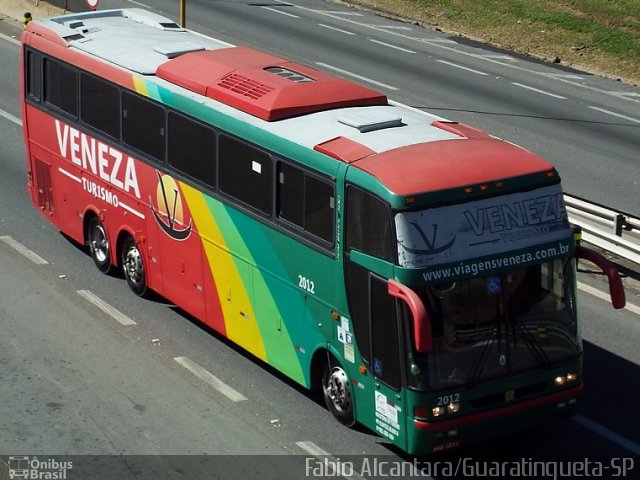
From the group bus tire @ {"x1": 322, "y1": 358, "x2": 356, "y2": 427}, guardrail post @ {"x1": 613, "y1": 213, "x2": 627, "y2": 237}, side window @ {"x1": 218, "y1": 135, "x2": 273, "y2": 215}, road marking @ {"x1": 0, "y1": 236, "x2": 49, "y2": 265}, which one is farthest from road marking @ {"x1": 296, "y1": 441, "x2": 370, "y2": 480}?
guardrail post @ {"x1": 613, "y1": 213, "x2": 627, "y2": 237}

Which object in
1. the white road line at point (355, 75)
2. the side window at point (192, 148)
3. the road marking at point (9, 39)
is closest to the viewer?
the side window at point (192, 148)

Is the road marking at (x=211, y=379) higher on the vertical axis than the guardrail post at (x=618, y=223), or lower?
lower

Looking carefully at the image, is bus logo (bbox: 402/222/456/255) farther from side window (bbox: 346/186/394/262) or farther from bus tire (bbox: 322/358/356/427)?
bus tire (bbox: 322/358/356/427)

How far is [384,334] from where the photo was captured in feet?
34.6

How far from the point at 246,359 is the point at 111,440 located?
235 cm

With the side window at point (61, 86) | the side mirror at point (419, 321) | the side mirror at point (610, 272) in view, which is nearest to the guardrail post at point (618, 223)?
the side mirror at point (610, 272)

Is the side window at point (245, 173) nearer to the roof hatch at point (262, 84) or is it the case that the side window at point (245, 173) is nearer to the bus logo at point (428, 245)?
the roof hatch at point (262, 84)

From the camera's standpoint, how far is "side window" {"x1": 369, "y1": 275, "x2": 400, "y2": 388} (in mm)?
10398

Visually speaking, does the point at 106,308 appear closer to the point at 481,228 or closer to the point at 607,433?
the point at 481,228

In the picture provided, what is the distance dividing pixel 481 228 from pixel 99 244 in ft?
23.3

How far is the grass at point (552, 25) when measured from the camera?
30328 millimetres

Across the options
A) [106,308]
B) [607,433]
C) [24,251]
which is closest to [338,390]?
[607,433]

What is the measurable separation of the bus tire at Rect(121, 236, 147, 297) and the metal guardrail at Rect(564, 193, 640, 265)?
6070mm

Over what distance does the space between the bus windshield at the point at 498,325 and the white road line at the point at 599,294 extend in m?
3.95
